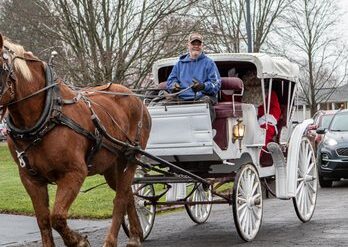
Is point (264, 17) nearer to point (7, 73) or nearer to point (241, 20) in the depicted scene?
point (241, 20)

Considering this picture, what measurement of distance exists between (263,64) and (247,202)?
1943 mm

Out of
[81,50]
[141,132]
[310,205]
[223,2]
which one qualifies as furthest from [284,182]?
[223,2]

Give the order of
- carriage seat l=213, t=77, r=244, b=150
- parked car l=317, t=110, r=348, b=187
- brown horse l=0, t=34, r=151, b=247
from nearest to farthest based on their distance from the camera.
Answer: brown horse l=0, t=34, r=151, b=247 < carriage seat l=213, t=77, r=244, b=150 < parked car l=317, t=110, r=348, b=187

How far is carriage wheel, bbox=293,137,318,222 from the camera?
9.85 meters

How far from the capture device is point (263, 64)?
919 cm

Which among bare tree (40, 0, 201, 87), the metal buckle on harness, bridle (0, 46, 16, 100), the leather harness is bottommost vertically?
the metal buckle on harness

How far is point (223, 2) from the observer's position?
1535 inches

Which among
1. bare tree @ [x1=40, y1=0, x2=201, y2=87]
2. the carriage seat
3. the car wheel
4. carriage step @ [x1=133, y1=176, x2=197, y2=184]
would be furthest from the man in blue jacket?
bare tree @ [x1=40, y1=0, x2=201, y2=87]

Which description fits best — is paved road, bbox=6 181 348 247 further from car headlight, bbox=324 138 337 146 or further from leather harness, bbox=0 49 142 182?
car headlight, bbox=324 138 337 146

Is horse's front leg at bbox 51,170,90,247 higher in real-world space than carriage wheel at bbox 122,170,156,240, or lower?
higher

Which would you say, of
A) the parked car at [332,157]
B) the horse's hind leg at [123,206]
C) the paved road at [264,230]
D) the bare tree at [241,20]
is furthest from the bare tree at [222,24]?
the horse's hind leg at [123,206]

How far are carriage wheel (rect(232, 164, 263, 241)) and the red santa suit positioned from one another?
106 cm

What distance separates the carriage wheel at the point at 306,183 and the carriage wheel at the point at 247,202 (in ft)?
3.82

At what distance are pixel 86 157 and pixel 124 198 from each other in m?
1.08
